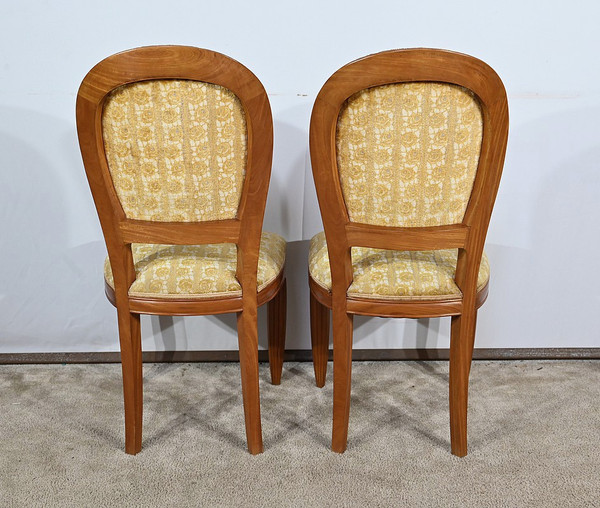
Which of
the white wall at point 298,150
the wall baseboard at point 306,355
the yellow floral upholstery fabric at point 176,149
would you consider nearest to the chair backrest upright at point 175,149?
the yellow floral upholstery fabric at point 176,149

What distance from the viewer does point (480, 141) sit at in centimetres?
147

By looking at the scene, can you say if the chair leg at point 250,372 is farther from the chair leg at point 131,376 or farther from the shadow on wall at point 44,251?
the shadow on wall at point 44,251

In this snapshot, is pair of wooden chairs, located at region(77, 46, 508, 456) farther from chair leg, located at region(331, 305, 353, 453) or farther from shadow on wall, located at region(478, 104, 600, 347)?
shadow on wall, located at region(478, 104, 600, 347)

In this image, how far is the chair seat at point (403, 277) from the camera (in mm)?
1607

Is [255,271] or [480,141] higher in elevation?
[480,141]

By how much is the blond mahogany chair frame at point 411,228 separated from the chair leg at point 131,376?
48 cm

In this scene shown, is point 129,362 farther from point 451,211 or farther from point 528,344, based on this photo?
point 528,344

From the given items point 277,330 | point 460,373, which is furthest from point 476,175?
point 277,330

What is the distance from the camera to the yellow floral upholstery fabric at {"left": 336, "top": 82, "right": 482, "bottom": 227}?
1413mm

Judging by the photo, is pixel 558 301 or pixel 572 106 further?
pixel 558 301

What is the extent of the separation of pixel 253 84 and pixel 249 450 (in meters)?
0.94

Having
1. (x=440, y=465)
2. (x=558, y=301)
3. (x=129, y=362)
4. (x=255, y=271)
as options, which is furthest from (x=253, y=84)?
(x=558, y=301)

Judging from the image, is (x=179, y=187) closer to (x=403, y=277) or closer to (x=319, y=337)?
(x=403, y=277)

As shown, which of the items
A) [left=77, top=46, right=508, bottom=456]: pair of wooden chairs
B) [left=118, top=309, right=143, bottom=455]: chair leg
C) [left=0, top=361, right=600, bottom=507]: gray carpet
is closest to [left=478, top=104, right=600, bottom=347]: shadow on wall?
[left=0, top=361, right=600, bottom=507]: gray carpet
